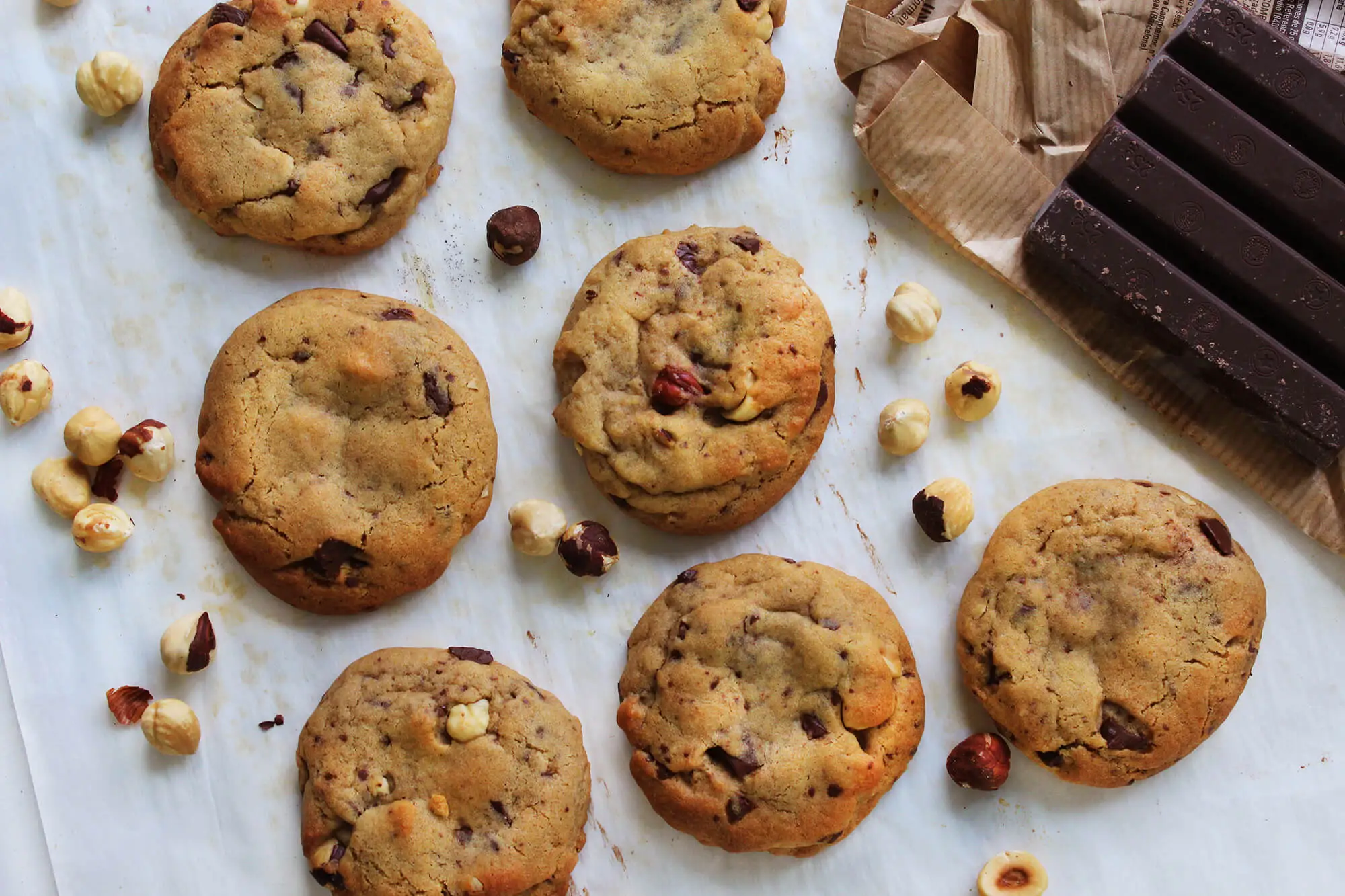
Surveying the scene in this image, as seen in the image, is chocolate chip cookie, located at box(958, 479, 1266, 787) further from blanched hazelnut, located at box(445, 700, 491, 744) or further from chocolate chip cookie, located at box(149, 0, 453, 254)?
chocolate chip cookie, located at box(149, 0, 453, 254)

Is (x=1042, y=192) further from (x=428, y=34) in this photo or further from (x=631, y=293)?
(x=428, y=34)

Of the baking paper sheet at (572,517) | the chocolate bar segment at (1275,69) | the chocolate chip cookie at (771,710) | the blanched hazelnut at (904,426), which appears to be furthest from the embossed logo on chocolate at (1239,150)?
the chocolate chip cookie at (771,710)

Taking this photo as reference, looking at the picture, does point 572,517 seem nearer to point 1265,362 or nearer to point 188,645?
point 188,645

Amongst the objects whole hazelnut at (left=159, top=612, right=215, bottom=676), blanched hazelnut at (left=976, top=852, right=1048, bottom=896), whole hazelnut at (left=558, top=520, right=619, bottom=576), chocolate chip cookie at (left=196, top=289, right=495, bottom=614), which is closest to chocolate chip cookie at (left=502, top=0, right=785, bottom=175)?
chocolate chip cookie at (left=196, top=289, right=495, bottom=614)

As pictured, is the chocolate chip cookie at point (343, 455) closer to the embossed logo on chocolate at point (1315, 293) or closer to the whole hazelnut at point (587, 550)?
the whole hazelnut at point (587, 550)

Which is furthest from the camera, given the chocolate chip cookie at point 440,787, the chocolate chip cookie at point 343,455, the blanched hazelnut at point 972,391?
the blanched hazelnut at point 972,391

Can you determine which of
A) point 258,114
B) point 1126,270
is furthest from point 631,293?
point 1126,270
